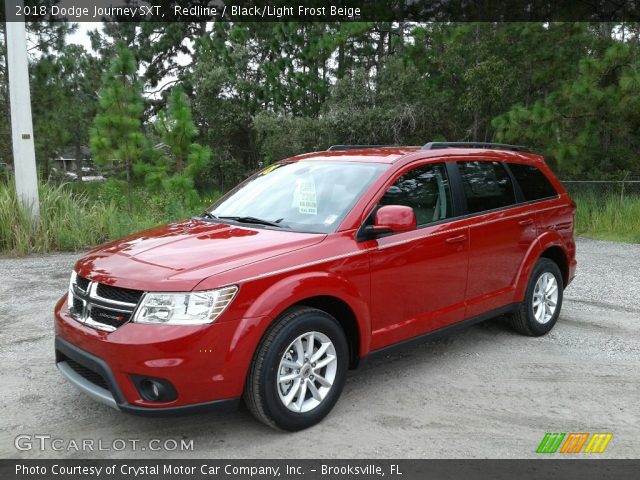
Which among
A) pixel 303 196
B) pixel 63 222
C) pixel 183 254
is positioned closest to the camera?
pixel 183 254

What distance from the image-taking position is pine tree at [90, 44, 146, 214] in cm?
1402

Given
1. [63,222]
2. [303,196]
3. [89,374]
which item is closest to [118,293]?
[89,374]

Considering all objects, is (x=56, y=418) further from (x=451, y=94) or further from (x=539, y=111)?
(x=451, y=94)

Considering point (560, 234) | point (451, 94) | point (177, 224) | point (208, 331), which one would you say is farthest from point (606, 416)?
point (451, 94)

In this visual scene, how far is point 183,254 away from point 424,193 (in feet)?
6.46

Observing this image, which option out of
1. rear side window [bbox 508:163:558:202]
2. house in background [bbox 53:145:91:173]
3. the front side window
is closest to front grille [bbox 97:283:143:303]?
the front side window

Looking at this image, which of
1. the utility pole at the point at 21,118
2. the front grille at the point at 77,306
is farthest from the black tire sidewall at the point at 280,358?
the utility pole at the point at 21,118

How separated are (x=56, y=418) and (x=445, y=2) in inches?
685

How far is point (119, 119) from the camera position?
13.9 meters

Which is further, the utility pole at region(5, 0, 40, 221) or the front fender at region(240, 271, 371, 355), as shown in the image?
the utility pole at region(5, 0, 40, 221)

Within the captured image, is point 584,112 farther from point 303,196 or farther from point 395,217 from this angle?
point 395,217

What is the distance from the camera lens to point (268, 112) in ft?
80.2

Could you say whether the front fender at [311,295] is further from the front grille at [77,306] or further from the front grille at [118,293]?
the front grille at [77,306]

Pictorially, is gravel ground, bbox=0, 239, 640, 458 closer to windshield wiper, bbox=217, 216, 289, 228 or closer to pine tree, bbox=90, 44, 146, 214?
windshield wiper, bbox=217, 216, 289, 228
